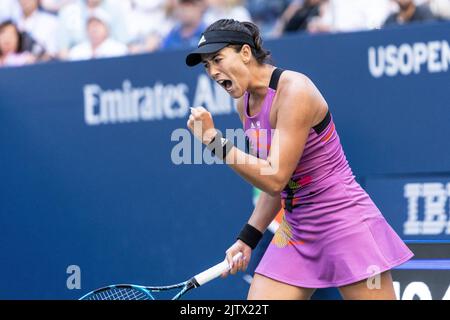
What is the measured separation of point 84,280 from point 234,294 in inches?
43.7

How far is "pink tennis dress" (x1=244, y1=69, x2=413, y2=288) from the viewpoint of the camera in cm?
353

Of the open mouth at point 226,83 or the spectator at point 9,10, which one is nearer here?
the open mouth at point 226,83

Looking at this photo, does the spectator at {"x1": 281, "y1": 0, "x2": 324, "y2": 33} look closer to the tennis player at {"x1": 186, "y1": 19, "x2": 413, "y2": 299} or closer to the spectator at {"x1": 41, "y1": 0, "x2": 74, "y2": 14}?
the spectator at {"x1": 41, "y1": 0, "x2": 74, "y2": 14}

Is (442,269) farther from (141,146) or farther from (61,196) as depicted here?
(61,196)

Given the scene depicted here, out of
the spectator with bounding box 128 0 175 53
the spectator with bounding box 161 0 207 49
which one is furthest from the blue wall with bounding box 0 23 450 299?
the spectator with bounding box 128 0 175 53

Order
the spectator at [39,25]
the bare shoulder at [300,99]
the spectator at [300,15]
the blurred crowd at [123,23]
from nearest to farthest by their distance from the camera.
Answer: the bare shoulder at [300,99] < the spectator at [300,15] < the blurred crowd at [123,23] < the spectator at [39,25]

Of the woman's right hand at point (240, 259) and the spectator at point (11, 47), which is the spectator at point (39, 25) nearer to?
the spectator at point (11, 47)

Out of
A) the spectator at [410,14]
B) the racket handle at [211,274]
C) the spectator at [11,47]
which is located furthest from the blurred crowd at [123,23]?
the racket handle at [211,274]

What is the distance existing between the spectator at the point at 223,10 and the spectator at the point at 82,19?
749 millimetres

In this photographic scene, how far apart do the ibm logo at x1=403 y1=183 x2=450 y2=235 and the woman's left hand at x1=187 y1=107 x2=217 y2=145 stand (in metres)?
1.62

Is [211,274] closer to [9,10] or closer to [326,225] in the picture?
[326,225]

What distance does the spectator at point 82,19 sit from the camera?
7.21 m
